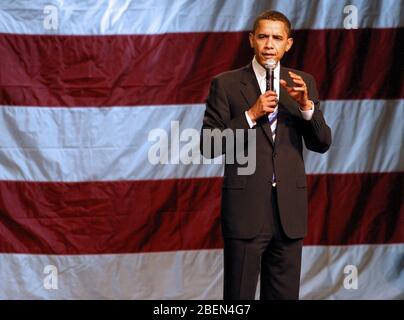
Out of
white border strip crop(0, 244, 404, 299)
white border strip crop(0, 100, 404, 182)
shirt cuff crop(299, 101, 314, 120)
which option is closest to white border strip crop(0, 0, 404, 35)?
white border strip crop(0, 100, 404, 182)

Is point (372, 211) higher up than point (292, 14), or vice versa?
point (292, 14)

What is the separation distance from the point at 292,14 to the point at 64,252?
1.50m

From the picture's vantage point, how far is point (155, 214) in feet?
11.2

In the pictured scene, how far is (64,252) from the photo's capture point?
340cm

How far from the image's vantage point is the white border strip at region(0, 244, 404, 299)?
11.2 feet

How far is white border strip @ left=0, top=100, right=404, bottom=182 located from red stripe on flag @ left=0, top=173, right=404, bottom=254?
0.18 ft

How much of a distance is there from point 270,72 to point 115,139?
4.74 feet

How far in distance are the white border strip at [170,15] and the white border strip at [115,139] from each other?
1.17 ft

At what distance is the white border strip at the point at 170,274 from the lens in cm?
340

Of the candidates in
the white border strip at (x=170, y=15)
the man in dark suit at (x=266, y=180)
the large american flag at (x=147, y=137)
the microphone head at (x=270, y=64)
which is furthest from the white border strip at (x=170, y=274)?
the microphone head at (x=270, y=64)

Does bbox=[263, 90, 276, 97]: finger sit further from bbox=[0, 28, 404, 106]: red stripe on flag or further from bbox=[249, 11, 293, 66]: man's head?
bbox=[0, 28, 404, 106]: red stripe on flag

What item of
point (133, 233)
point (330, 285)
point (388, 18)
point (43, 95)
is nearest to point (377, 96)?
point (388, 18)

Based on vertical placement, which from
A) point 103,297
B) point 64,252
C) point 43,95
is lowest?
point 103,297

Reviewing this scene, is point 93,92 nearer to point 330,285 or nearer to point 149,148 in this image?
point 149,148
